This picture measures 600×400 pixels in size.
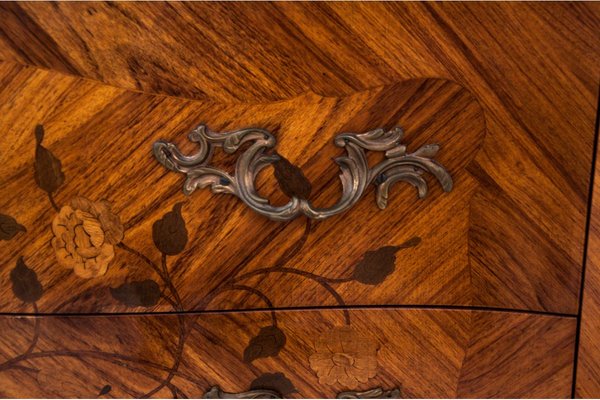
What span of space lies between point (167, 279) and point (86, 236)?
7 cm

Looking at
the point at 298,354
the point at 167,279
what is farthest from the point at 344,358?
the point at 167,279

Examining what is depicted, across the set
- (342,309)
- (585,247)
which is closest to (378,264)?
(342,309)

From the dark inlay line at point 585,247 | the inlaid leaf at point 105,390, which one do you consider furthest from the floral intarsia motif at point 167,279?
the dark inlay line at point 585,247

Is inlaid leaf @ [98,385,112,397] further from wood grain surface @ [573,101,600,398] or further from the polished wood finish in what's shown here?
wood grain surface @ [573,101,600,398]

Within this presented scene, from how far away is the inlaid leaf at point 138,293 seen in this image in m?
0.51

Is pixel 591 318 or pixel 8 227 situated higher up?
pixel 591 318

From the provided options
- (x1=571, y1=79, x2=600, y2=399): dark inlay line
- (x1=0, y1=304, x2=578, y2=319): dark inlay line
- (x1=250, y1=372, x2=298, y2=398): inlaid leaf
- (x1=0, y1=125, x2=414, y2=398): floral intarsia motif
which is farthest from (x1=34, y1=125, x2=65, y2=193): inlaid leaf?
(x1=571, y1=79, x2=600, y2=399): dark inlay line

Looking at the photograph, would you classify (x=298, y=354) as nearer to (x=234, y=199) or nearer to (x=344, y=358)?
(x=344, y=358)

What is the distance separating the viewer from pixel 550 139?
1.61 ft

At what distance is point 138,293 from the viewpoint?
0.52 meters

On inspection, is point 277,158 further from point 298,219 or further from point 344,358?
point 344,358

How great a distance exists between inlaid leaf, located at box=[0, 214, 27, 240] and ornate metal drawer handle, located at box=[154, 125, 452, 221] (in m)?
0.12

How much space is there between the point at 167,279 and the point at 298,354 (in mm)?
120

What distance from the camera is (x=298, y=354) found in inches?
21.4
